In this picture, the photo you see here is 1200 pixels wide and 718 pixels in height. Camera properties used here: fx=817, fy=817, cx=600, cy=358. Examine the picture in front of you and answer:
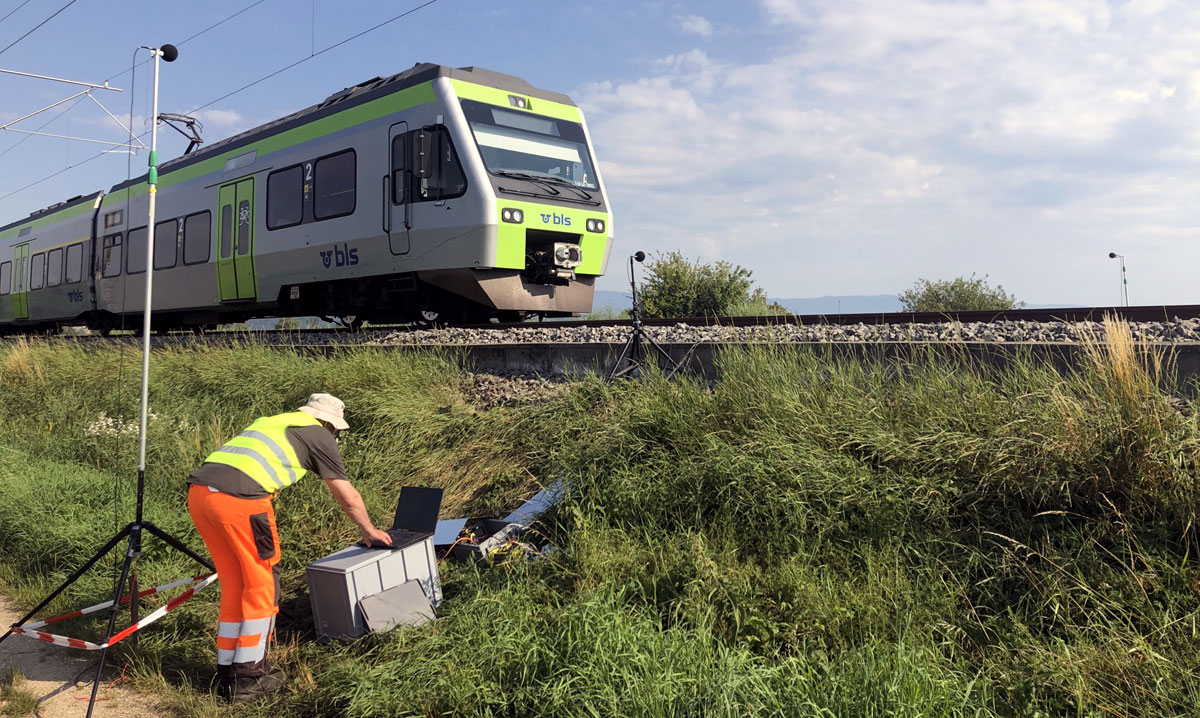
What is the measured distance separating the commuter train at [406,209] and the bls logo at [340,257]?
0.08 ft

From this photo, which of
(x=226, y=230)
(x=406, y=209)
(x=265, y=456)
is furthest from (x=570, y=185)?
(x=265, y=456)

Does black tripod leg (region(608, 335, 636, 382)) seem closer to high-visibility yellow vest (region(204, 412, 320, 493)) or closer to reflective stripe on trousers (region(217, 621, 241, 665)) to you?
high-visibility yellow vest (region(204, 412, 320, 493))

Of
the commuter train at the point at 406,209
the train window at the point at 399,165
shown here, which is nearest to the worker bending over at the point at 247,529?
the commuter train at the point at 406,209

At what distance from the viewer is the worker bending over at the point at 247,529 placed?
3.99 meters

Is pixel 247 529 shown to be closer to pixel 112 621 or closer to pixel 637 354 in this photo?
pixel 112 621

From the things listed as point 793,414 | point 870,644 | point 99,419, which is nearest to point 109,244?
point 99,419

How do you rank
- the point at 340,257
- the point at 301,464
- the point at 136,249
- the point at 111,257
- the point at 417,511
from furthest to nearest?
the point at 111,257 → the point at 136,249 → the point at 340,257 → the point at 417,511 → the point at 301,464

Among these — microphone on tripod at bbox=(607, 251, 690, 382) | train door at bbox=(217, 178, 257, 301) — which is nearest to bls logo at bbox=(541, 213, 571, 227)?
microphone on tripod at bbox=(607, 251, 690, 382)

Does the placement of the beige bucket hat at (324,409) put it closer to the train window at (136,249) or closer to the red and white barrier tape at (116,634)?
the red and white barrier tape at (116,634)

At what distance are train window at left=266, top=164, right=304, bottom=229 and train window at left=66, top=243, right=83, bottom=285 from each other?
8863 mm

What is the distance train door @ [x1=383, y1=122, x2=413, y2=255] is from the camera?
1027 centimetres

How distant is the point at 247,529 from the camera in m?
4.01

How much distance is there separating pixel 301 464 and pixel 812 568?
103 inches

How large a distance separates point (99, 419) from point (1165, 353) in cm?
968
